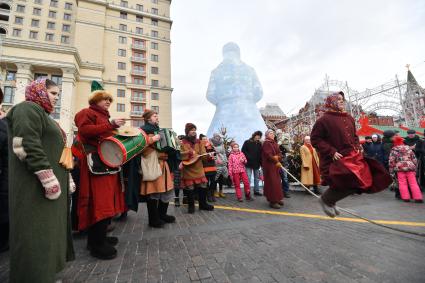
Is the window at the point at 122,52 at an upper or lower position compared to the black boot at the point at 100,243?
upper

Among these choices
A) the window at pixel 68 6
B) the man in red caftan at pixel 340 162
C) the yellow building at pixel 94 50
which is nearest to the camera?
the man in red caftan at pixel 340 162

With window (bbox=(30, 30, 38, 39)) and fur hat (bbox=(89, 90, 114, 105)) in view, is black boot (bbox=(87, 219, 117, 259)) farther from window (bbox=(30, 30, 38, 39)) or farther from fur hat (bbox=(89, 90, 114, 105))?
window (bbox=(30, 30, 38, 39))

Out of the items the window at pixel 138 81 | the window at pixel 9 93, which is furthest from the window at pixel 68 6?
the window at pixel 138 81

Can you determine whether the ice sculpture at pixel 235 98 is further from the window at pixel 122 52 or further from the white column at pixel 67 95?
the window at pixel 122 52

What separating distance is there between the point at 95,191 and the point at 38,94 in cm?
122

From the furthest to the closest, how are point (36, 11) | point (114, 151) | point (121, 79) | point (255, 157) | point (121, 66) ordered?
point (36, 11)
point (121, 66)
point (121, 79)
point (255, 157)
point (114, 151)

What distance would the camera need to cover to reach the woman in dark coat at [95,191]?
8.34ft

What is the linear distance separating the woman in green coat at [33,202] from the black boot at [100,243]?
745mm

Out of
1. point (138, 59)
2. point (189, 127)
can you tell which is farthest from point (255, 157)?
point (138, 59)

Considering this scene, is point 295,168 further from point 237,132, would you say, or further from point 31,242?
point 31,242

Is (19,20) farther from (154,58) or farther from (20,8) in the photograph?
(154,58)

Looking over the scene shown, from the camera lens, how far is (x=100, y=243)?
264 centimetres

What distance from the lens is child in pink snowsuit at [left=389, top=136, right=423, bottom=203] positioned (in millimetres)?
5382

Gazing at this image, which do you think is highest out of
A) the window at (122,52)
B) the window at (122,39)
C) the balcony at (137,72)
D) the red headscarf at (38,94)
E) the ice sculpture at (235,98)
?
the window at (122,39)
